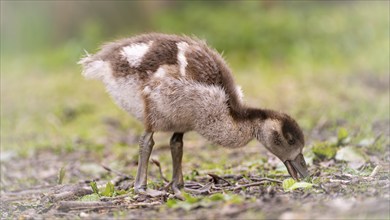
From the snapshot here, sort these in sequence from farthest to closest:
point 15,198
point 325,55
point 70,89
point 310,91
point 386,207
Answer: point 325,55
point 70,89
point 310,91
point 15,198
point 386,207

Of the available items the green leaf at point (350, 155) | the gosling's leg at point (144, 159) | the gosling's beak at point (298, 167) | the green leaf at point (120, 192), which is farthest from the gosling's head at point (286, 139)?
the green leaf at point (120, 192)

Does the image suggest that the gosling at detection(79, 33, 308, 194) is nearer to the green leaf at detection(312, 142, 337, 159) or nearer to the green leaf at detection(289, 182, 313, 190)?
the green leaf at detection(289, 182, 313, 190)

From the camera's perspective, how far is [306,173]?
18.5 ft

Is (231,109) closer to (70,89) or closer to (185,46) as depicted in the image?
(185,46)

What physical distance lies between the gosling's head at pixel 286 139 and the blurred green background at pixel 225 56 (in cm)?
191

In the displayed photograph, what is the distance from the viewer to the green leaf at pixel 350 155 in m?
6.23

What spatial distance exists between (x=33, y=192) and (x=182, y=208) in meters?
2.13

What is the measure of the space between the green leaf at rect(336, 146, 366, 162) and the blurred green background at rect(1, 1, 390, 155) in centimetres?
107

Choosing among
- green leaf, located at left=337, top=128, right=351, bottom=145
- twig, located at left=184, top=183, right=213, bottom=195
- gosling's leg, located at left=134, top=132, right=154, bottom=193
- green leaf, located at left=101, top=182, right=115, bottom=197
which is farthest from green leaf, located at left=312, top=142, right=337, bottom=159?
green leaf, located at left=101, top=182, right=115, bottom=197

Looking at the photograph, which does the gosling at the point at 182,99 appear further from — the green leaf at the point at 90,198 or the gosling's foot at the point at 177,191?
the green leaf at the point at 90,198

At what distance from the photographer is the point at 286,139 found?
5648 mm

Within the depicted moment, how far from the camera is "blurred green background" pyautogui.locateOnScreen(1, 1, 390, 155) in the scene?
9.33 meters

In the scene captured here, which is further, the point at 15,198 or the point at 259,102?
the point at 259,102

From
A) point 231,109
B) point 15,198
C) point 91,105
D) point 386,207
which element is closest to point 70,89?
point 91,105
